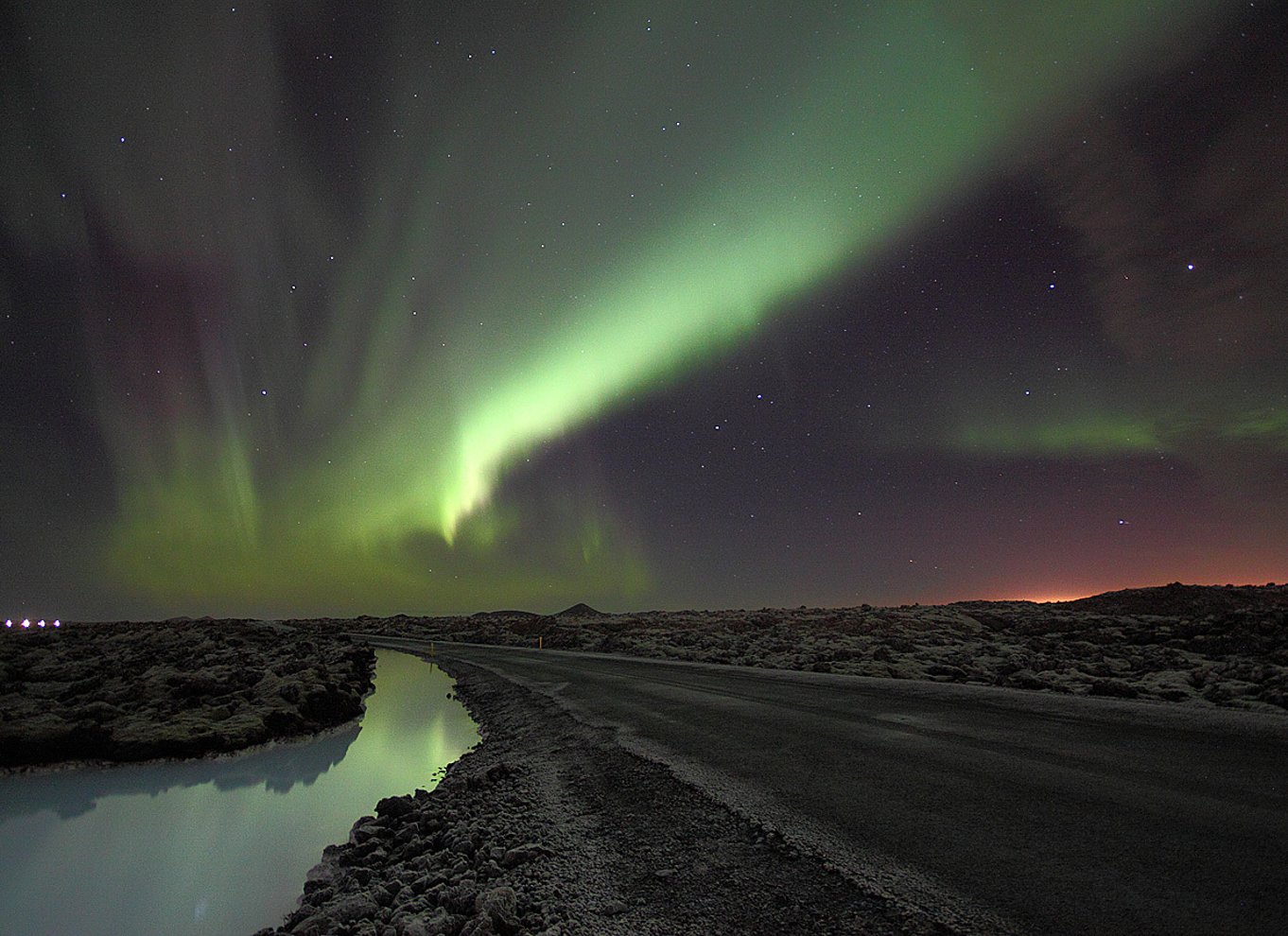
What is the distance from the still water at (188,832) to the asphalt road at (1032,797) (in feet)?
17.5

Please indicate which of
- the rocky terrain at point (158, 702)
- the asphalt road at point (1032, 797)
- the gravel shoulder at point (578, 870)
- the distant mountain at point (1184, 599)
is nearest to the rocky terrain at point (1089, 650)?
the distant mountain at point (1184, 599)

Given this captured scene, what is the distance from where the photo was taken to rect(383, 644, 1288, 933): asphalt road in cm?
357

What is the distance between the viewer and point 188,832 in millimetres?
9758

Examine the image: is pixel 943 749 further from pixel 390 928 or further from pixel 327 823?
pixel 327 823

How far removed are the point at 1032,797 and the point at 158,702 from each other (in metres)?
21.3

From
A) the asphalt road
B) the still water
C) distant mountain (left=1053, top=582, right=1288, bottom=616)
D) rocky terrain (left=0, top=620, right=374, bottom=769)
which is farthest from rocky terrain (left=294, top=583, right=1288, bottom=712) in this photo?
rocky terrain (left=0, top=620, right=374, bottom=769)

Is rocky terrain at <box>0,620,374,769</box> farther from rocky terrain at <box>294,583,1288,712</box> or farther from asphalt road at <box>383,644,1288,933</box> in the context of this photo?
rocky terrain at <box>294,583,1288,712</box>

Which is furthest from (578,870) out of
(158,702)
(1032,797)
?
(158,702)

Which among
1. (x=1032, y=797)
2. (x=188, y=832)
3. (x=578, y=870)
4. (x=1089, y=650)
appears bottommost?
(x=188, y=832)

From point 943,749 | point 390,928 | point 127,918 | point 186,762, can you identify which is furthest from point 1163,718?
point 186,762

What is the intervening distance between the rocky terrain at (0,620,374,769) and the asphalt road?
11724mm

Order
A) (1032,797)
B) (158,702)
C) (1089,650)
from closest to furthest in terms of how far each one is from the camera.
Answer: (1032,797) → (158,702) → (1089,650)

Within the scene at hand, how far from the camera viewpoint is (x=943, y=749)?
744 cm

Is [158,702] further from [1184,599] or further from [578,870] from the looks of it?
[1184,599]
